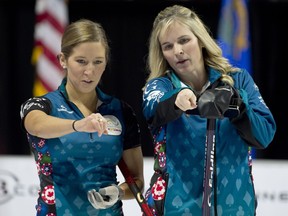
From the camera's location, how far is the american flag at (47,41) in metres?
5.78

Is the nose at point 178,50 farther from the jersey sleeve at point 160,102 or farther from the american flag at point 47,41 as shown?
the american flag at point 47,41

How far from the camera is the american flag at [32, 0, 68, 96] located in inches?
227

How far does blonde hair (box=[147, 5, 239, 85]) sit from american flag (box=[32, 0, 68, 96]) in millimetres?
3448

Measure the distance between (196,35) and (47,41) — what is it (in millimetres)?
3676

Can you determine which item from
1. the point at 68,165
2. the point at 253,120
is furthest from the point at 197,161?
the point at 68,165

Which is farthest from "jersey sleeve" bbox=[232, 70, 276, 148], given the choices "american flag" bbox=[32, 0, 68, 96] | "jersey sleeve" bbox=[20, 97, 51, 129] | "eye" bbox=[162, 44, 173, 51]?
"american flag" bbox=[32, 0, 68, 96]

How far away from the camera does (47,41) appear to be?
5898 mm

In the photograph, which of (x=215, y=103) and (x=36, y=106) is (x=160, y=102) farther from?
(x=36, y=106)

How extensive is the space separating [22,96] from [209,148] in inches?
160

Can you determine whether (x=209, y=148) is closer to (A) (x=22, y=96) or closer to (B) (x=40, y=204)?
(B) (x=40, y=204)

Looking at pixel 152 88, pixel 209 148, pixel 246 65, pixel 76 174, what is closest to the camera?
pixel 209 148

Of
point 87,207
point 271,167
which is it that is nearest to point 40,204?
point 87,207

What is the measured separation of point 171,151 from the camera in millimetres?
2328

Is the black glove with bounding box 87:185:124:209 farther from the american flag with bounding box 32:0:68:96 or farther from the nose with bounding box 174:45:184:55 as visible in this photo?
the american flag with bounding box 32:0:68:96
